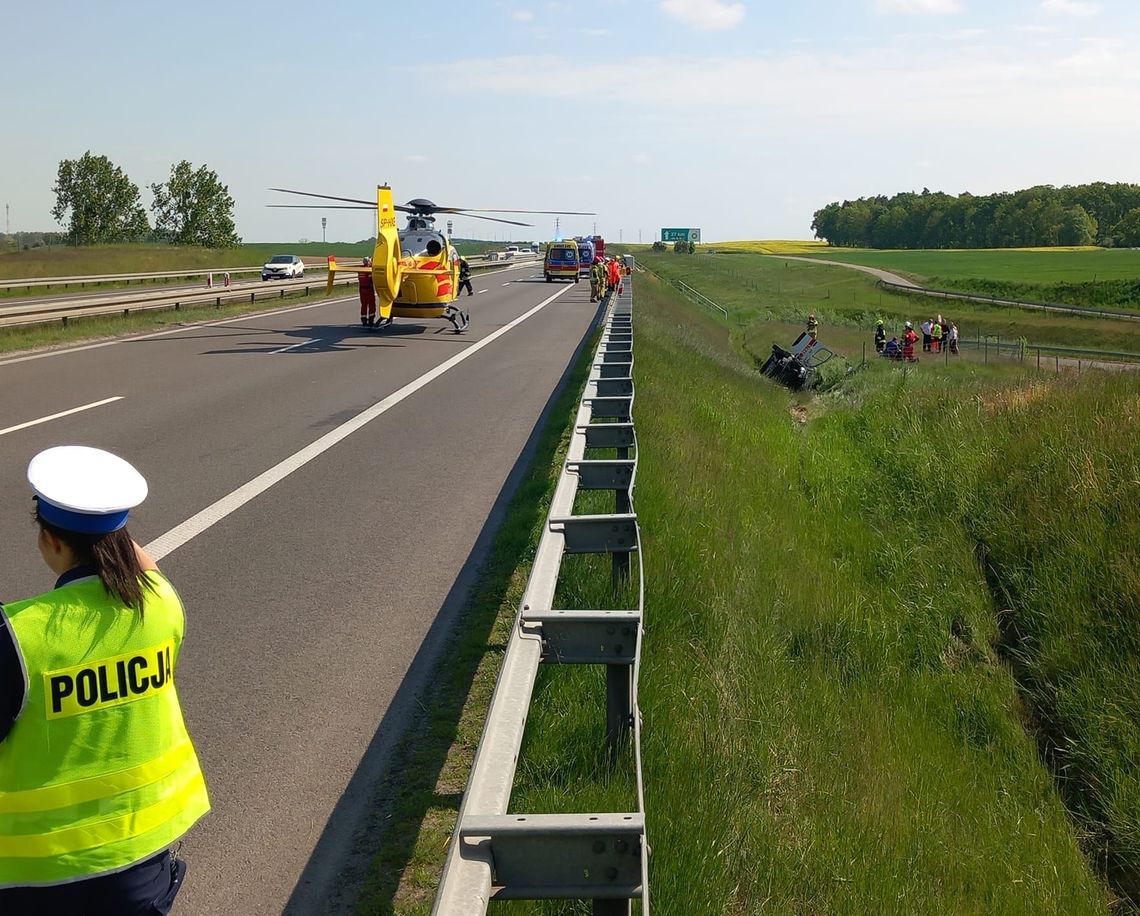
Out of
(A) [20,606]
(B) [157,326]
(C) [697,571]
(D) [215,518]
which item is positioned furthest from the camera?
(B) [157,326]

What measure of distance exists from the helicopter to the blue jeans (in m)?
22.2

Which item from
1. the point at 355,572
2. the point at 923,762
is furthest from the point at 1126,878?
the point at 355,572

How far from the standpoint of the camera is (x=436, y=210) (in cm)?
2855

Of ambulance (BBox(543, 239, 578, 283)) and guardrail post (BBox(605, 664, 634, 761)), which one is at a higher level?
guardrail post (BBox(605, 664, 634, 761))

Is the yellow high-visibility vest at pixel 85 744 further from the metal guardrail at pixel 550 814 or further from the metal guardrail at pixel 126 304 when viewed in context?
the metal guardrail at pixel 126 304

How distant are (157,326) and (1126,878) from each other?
2566 centimetres

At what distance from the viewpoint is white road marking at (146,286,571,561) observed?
883 cm

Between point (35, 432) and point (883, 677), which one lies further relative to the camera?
point (35, 432)

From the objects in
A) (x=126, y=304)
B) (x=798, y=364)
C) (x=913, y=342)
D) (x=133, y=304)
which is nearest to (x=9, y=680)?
(x=798, y=364)

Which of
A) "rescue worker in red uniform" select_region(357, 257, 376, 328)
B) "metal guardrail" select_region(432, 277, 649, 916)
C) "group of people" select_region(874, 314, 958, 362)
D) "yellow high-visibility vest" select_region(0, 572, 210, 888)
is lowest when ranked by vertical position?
"group of people" select_region(874, 314, 958, 362)

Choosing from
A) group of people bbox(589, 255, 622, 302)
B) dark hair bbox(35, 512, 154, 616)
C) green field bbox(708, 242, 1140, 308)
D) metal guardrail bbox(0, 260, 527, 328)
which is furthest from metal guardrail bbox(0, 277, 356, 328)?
green field bbox(708, 242, 1140, 308)

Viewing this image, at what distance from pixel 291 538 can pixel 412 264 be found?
59.5ft

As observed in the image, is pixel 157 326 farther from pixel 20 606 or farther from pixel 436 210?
pixel 20 606

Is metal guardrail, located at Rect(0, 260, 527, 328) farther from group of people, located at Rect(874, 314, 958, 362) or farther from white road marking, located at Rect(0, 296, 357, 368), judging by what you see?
group of people, located at Rect(874, 314, 958, 362)
